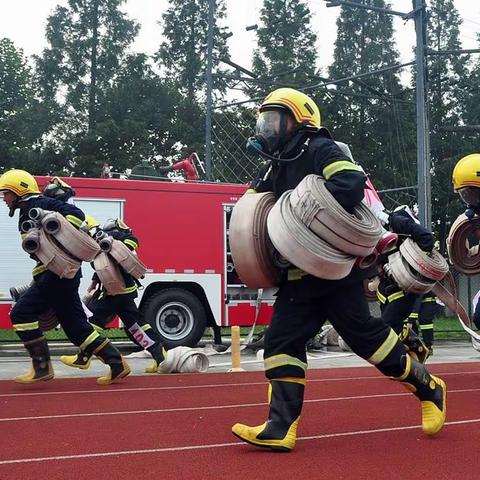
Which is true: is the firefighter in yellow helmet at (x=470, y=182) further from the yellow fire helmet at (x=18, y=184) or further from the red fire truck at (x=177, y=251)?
the red fire truck at (x=177, y=251)

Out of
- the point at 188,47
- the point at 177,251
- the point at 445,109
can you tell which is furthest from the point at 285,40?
the point at 177,251

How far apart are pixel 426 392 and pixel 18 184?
463 centimetres

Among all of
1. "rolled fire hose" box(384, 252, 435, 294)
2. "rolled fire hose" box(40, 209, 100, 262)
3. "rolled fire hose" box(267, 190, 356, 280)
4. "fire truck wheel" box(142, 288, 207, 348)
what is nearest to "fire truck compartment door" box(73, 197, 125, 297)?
"fire truck wheel" box(142, 288, 207, 348)

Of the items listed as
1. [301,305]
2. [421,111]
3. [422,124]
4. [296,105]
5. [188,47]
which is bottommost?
[301,305]

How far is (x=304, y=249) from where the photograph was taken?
446cm

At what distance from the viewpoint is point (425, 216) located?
16.7m

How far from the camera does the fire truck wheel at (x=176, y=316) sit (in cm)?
1375

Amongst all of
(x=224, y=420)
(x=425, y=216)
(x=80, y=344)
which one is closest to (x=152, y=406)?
(x=224, y=420)

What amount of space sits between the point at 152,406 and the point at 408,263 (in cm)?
284

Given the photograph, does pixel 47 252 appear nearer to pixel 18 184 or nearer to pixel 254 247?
pixel 18 184

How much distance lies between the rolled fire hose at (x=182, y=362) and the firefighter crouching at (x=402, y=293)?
7.89ft

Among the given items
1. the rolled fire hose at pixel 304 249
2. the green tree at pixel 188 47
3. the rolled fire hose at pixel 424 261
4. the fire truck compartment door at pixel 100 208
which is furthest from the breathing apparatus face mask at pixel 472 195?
the green tree at pixel 188 47

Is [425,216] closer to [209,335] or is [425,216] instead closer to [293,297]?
[209,335]

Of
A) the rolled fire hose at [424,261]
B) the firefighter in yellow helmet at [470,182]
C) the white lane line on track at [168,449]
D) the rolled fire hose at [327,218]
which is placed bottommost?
the white lane line on track at [168,449]
